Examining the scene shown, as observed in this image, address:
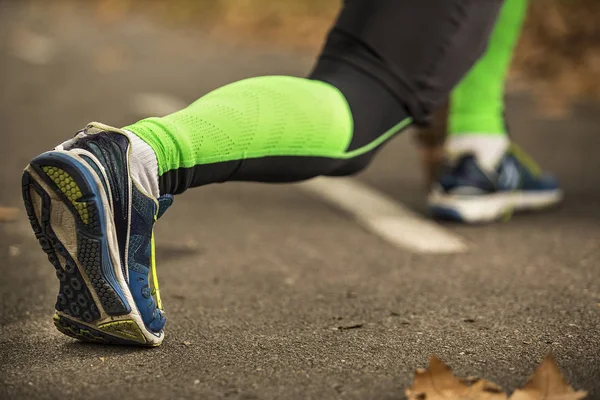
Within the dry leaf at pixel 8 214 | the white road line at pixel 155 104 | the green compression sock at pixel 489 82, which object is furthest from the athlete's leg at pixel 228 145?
the white road line at pixel 155 104

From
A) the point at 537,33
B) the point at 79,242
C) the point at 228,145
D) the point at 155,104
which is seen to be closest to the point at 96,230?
the point at 79,242

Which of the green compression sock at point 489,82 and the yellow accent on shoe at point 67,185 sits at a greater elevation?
the yellow accent on shoe at point 67,185

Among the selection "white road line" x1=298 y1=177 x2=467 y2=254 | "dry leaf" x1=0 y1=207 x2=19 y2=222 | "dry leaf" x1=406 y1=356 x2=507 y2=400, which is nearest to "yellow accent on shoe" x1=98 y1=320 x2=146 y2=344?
"dry leaf" x1=406 y1=356 x2=507 y2=400

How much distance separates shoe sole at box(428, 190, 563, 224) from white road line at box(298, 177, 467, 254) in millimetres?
68

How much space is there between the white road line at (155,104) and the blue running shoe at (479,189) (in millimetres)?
2856

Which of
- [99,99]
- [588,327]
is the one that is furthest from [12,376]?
[99,99]

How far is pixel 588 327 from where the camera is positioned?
7.64 feet

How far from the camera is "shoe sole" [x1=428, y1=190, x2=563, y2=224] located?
11.8ft

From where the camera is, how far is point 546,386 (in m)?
1.85

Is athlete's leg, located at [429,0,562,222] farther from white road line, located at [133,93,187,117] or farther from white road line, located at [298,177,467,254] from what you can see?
white road line, located at [133,93,187,117]

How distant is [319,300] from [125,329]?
694mm

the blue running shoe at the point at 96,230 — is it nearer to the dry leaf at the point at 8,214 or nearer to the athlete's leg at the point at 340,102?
the athlete's leg at the point at 340,102

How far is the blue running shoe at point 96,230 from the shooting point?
1950 mm

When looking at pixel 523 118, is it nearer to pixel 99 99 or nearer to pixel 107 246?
pixel 99 99
